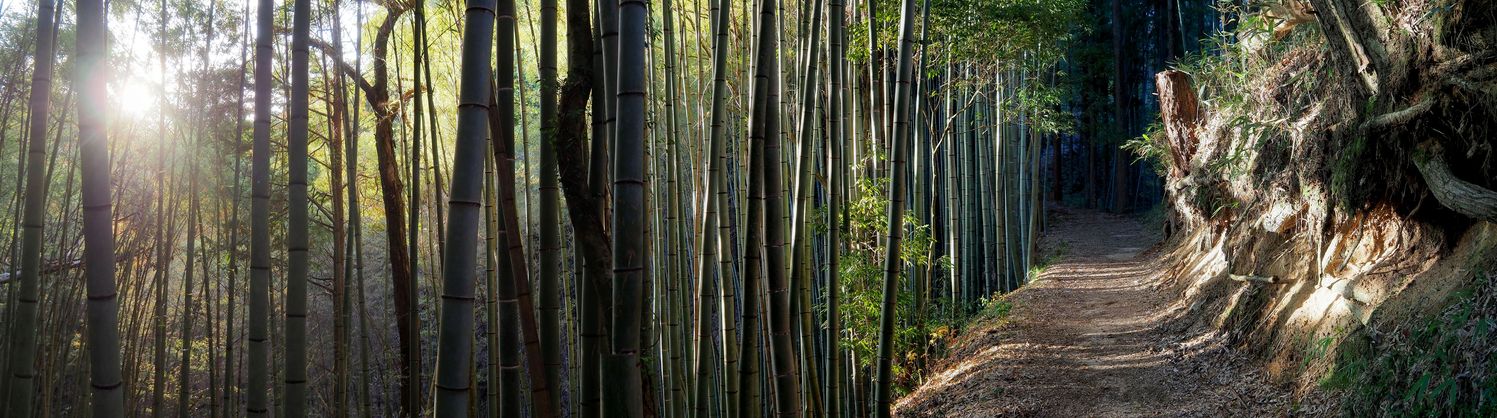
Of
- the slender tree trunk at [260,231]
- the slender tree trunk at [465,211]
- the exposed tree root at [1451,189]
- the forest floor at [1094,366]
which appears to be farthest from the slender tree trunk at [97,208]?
the exposed tree root at [1451,189]

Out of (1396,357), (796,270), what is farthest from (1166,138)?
(796,270)

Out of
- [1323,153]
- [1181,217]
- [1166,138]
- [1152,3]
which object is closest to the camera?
[1323,153]

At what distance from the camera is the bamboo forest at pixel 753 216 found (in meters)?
1.71

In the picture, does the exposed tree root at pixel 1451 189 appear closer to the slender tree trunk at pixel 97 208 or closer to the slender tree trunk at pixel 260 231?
the slender tree trunk at pixel 260 231

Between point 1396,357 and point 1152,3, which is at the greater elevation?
point 1152,3

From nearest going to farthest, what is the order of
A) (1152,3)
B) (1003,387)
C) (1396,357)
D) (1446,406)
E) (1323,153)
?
(1446,406) < (1396,357) < (1323,153) < (1003,387) < (1152,3)

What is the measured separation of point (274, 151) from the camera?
18.5 ft

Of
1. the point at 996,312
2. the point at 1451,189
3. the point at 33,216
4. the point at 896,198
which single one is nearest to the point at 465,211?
the point at 33,216

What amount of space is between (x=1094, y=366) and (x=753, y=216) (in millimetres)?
3419

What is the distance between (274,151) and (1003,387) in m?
5.06

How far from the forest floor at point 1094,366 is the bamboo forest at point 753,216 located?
3 cm

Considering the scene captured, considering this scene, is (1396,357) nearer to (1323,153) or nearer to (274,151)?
(1323,153)

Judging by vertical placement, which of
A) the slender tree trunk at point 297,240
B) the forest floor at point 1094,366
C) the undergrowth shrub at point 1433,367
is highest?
the slender tree trunk at point 297,240

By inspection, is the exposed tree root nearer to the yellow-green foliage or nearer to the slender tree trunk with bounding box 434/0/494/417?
the yellow-green foliage
